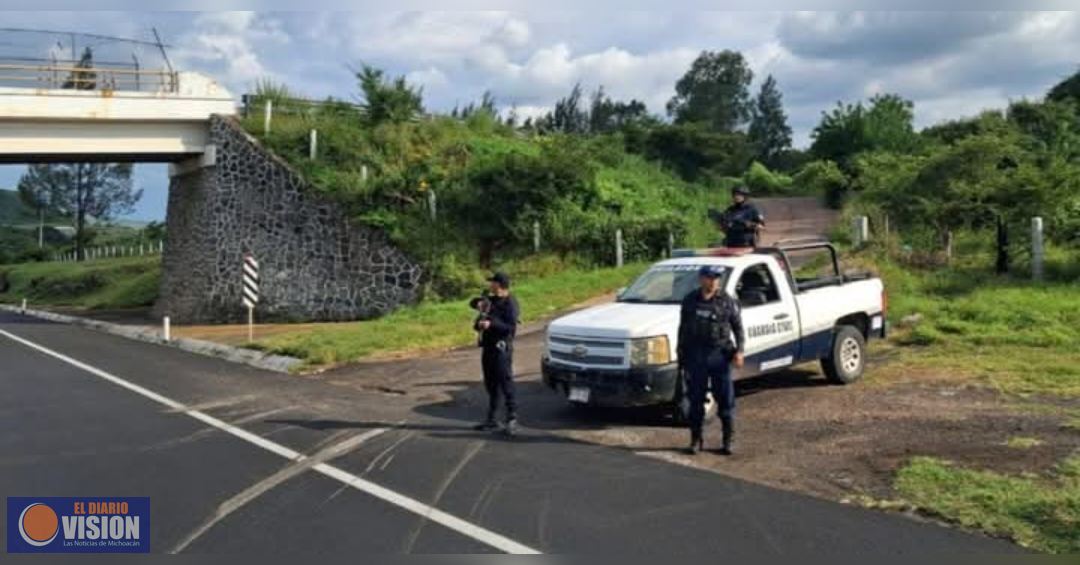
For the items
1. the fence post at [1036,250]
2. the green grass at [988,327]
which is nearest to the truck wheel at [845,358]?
the green grass at [988,327]

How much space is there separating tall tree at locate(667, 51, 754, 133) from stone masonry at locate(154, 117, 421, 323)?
59.6 m

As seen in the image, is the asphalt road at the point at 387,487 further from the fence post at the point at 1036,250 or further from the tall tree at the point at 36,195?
the tall tree at the point at 36,195

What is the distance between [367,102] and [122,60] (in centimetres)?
748

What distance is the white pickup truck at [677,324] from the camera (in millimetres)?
8867

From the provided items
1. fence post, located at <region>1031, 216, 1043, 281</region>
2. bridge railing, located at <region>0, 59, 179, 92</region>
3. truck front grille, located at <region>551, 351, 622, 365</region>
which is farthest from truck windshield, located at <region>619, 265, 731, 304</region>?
bridge railing, located at <region>0, 59, 179, 92</region>

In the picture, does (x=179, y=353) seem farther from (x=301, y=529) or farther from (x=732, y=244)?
(x=301, y=529)

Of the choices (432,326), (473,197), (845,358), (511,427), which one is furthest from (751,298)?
(473,197)

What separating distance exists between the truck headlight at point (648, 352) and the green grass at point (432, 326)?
317 inches

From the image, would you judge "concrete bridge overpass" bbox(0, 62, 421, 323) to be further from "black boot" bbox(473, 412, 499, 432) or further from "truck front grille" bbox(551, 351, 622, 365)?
"black boot" bbox(473, 412, 499, 432)

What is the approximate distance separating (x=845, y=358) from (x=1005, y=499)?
4700mm

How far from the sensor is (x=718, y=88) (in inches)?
3282

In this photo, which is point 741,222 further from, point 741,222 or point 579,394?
point 579,394

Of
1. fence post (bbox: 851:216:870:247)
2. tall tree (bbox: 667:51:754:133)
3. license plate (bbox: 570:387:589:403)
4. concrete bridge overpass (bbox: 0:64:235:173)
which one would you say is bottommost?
license plate (bbox: 570:387:589:403)

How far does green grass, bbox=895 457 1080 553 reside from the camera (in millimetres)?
5488
